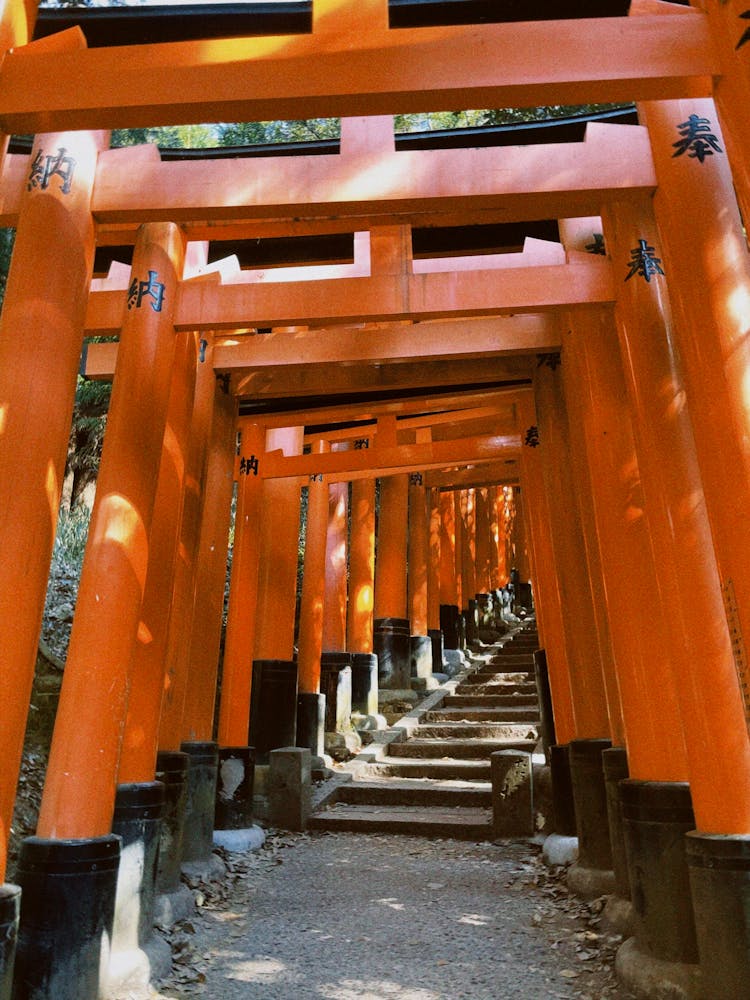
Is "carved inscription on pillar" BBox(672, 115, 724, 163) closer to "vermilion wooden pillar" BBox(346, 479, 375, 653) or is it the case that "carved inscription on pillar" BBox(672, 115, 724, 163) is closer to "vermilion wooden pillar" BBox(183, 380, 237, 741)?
"vermilion wooden pillar" BBox(183, 380, 237, 741)

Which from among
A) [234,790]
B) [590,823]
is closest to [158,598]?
[234,790]

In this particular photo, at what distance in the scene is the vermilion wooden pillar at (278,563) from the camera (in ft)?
29.4

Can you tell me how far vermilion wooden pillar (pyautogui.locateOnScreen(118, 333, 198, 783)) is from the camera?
471cm

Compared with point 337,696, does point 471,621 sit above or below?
above

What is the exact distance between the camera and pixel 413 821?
728 cm

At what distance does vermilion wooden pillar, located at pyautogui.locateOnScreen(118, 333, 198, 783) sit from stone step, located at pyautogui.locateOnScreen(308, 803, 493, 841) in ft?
10.6

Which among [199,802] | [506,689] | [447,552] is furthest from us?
[447,552]

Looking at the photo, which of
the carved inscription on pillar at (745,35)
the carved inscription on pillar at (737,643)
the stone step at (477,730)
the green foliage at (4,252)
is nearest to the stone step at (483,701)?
the stone step at (477,730)

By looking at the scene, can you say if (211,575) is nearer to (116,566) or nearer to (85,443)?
(116,566)

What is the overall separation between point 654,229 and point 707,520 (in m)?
1.90

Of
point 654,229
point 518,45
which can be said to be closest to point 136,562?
point 518,45

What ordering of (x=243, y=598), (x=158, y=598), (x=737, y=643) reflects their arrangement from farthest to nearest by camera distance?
(x=243, y=598), (x=158, y=598), (x=737, y=643)

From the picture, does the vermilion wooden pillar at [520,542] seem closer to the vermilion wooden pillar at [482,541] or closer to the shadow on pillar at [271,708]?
the vermilion wooden pillar at [482,541]

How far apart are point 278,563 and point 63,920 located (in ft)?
18.6
